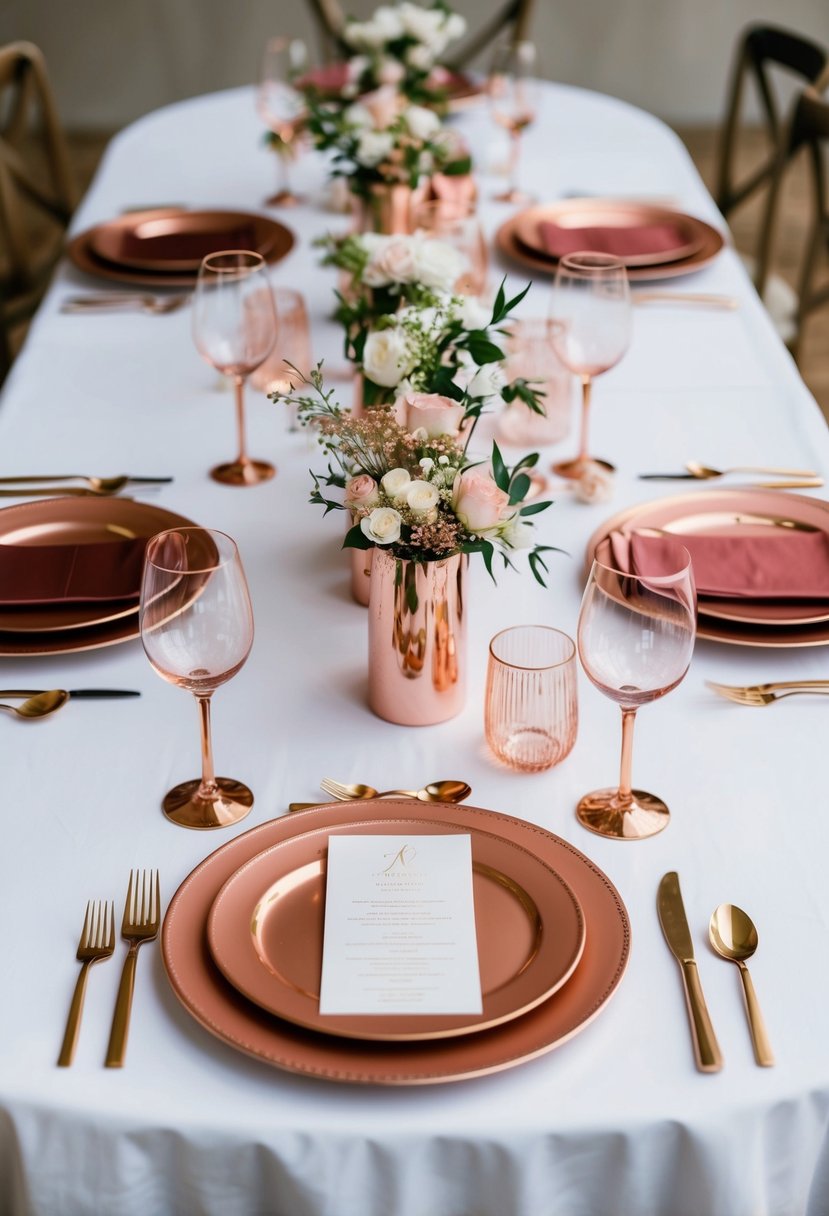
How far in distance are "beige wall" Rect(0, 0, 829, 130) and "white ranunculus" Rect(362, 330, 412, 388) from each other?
17.1 feet

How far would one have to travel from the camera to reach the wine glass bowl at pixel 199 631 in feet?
3.72

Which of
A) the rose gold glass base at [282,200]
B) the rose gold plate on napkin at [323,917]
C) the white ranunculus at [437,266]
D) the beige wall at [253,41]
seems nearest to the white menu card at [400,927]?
the rose gold plate on napkin at [323,917]

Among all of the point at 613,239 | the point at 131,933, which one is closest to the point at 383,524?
the point at 131,933

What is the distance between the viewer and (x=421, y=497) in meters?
1.17

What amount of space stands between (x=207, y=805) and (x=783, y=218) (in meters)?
5.01

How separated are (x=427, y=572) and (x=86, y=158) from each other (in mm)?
5435

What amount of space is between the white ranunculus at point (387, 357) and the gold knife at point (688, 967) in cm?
61

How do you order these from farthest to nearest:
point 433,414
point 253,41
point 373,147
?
point 253,41 → point 373,147 → point 433,414

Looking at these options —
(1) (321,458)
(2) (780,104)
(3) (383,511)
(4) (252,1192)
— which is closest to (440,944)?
(4) (252,1192)

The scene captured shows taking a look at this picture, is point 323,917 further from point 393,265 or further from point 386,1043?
point 393,265

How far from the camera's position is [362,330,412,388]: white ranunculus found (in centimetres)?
144

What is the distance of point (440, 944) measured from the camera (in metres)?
1.04

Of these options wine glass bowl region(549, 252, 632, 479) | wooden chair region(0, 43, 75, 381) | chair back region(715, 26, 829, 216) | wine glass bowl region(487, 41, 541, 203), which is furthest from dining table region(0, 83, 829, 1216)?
chair back region(715, 26, 829, 216)

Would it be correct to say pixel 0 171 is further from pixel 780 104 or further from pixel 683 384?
pixel 780 104
